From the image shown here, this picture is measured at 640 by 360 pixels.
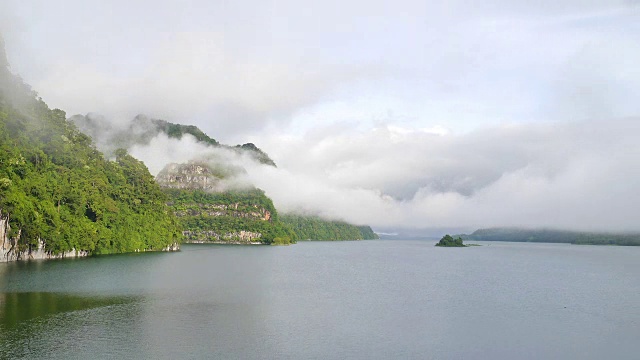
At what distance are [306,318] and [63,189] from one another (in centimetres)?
8861

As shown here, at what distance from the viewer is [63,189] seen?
4281 inches

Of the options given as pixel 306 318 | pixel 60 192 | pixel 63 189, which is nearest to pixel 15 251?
pixel 60 192

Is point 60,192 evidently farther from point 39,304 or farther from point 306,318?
point 306,318

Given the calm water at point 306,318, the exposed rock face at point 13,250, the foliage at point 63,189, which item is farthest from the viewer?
the foliage at point 63,189

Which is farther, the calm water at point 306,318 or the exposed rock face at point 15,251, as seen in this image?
the exposed rock face at point 15,251

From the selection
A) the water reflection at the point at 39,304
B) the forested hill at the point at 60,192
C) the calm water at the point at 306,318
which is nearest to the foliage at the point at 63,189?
the forested hill at the point at 60,192

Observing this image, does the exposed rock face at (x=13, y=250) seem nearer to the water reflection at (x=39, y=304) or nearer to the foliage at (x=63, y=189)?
the foliage at (x=63, y=189)

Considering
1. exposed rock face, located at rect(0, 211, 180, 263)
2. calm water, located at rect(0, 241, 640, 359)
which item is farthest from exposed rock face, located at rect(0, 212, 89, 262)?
calm water, located at rect(0, 241, 640, 359)

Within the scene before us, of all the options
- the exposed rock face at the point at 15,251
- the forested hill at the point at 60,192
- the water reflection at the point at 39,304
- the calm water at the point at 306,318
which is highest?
the forested hill at the point at 60,192

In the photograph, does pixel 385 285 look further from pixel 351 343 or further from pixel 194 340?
pixel 194 340

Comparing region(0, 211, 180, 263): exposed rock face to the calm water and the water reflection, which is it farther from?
the water reflection

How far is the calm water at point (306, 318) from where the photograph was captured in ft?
111

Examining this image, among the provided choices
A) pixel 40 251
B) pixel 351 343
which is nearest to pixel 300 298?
pixel 351 343

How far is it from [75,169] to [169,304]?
89666mm
